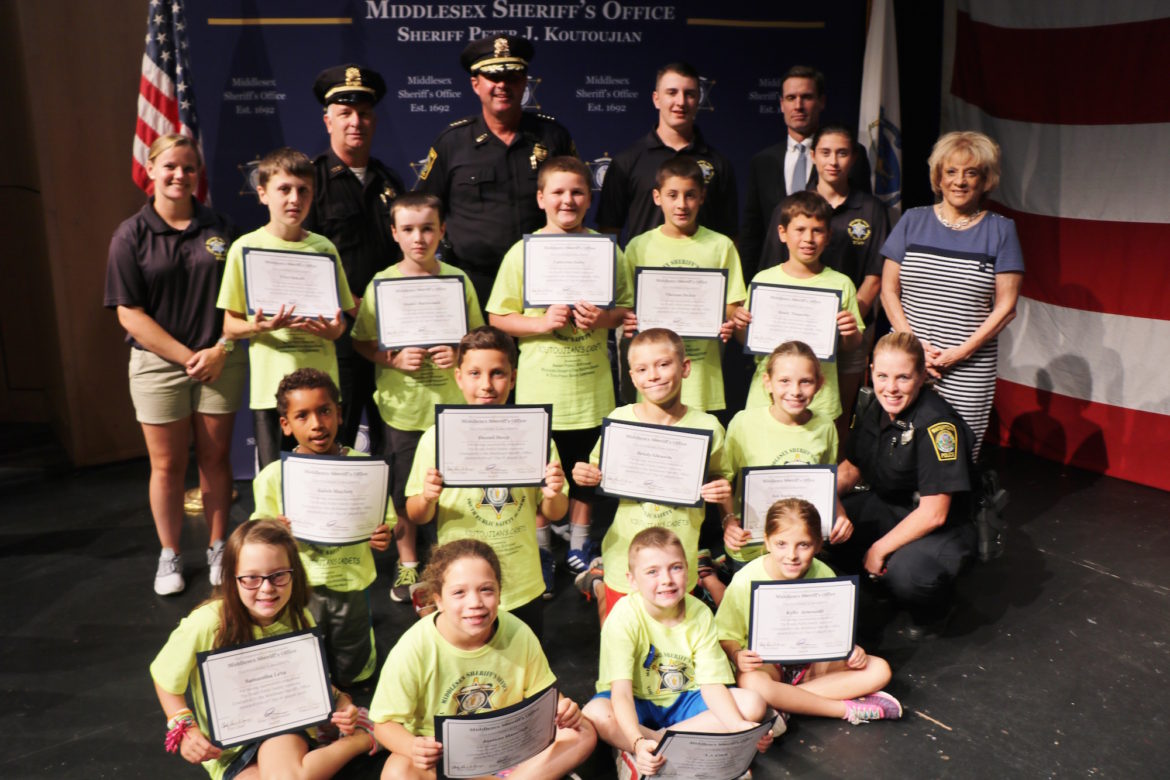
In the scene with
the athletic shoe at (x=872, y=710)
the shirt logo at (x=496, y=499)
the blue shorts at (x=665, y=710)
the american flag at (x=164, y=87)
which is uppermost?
the american flag at (x=164, y=87)

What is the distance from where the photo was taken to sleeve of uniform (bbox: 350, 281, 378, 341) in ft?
14.4

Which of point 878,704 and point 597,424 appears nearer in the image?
point 878,704

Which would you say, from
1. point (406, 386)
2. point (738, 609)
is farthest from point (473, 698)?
point (406, 386)

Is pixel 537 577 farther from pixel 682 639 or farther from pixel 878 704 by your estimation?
pixel 878 704

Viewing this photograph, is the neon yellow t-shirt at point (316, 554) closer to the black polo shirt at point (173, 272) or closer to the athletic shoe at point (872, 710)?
the black polo shirt at point (173, 272)

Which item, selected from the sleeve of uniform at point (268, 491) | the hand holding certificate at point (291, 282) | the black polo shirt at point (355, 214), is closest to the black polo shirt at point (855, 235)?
the black polo shirt at point (355, 214)

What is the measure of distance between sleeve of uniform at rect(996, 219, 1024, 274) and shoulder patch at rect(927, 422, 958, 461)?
0.99 meters

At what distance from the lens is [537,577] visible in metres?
3.78

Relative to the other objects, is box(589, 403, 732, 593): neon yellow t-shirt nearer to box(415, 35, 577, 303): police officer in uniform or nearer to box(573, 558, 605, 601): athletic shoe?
box(573, 558, 605, 601): athletic shoe

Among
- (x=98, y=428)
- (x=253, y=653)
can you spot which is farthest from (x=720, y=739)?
(x=98, y=428)

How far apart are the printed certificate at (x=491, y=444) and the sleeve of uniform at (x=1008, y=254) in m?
2.45

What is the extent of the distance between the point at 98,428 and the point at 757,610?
181 inches

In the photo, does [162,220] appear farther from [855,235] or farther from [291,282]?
[855,235]

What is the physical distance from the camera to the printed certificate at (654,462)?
375 cm
